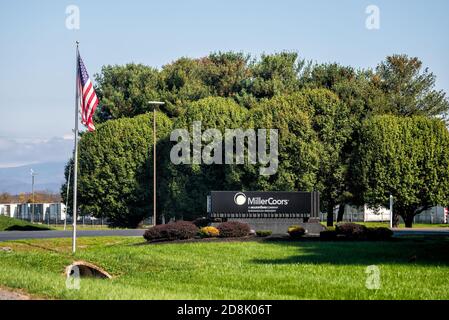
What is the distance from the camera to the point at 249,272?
89.4ft

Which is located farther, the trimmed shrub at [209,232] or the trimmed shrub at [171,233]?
the trimmed shrub at [209,232]

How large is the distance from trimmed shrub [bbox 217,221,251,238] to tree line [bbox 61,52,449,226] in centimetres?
2403

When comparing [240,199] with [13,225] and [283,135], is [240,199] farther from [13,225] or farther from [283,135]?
[13,225]

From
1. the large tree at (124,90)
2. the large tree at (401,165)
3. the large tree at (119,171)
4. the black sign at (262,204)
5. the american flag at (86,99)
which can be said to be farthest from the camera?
the large tree at (124,90)

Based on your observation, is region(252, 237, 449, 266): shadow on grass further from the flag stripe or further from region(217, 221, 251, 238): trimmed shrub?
the flag stripe

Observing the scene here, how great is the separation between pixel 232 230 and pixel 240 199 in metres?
9.19

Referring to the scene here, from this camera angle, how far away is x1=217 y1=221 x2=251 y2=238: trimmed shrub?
46.9m

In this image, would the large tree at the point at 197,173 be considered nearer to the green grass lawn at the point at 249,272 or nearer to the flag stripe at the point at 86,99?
the green grass lawn at the point at 249,272

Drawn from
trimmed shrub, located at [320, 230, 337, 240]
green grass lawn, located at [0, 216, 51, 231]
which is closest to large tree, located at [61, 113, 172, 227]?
green grass lawn, located at [0, 216, 51, 231]

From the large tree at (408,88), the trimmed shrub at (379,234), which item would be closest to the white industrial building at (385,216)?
the large tree at (408,88)

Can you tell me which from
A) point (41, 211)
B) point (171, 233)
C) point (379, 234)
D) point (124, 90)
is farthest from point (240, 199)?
point (41, 211)

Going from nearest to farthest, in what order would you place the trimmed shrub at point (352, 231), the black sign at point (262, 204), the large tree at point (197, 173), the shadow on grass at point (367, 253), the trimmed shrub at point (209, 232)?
the shadow on grass at point (367, 253)
the trimmed shrub at point (209, 232)
the trimmed shrub at point (352, 231)
the black sign at point (262, 204)
the large tree at point (197, 173)

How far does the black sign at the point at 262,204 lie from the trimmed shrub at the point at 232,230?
26.0 ft

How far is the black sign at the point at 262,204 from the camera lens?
5594 centimetres
